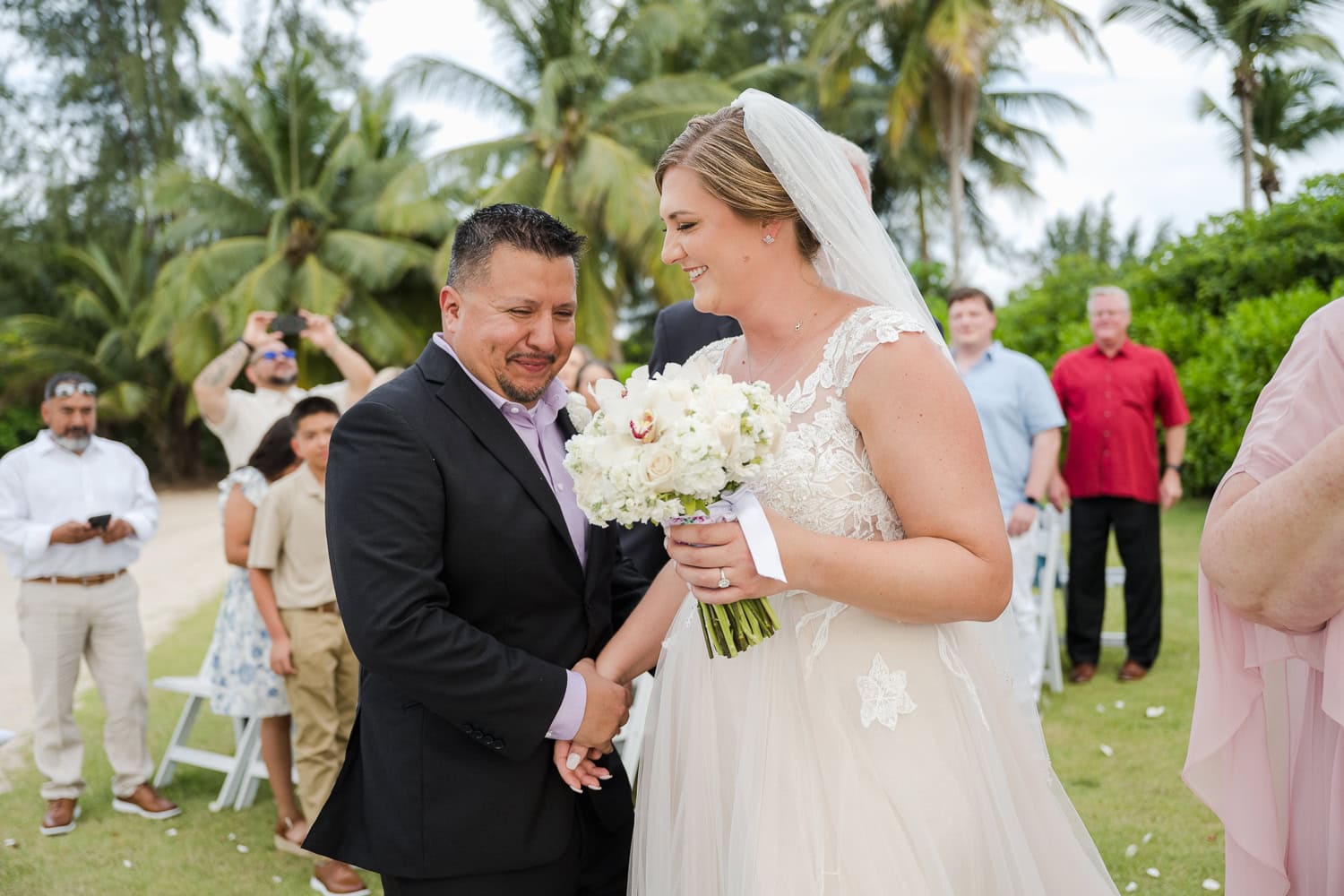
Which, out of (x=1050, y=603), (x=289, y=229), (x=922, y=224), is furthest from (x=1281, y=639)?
(x=922, y=224)

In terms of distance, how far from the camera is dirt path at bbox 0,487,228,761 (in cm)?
954

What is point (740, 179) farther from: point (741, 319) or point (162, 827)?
point (162, 827)

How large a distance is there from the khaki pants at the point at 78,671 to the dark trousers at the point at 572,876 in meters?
4.63

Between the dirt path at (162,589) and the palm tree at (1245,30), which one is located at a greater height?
the palm tree at (1245,30)

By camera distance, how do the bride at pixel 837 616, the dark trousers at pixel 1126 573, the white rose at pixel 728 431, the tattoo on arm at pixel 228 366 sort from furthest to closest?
the dark trousers at pixel 1126 573
the tattoo on arm at pixel 228 366
the bride at pixel 837 616
the white rose at pixel 728 431

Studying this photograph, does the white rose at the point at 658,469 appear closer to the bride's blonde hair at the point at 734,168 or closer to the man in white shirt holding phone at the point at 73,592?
the bride's blonde hair at the point at 734,168

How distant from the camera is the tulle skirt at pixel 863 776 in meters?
2.31

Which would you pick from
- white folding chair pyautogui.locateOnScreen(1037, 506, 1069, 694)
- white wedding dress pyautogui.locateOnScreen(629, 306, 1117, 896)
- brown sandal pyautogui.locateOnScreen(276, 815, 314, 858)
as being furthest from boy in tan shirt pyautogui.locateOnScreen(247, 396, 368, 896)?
white folding chair pyautogui.locateOnScreen(1037, 506, 1069, 694)

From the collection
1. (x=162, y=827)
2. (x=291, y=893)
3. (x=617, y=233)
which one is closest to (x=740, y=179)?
(x=291, y=893)

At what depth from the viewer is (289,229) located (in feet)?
94.1

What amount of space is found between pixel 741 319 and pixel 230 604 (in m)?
4.62

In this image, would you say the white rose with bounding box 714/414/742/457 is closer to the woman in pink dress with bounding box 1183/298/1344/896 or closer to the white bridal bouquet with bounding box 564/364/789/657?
the white bridal bouquet with bounding box 564/364/789/657

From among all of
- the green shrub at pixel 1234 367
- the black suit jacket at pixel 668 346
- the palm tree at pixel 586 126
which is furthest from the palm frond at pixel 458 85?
the black suit jacket at pixel 668 346

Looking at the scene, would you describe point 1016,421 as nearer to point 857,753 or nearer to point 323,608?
point 323,608
